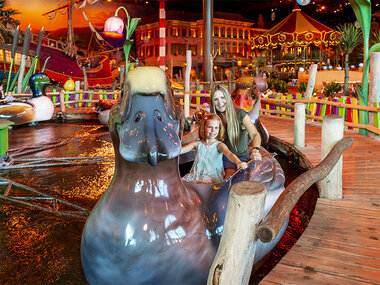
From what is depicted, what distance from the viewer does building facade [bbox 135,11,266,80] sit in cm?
3978

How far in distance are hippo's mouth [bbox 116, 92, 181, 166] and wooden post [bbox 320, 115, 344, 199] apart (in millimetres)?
2102

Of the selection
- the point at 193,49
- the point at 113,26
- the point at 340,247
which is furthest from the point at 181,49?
the point at 340,247

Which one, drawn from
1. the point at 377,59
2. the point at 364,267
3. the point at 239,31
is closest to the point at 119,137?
the point at 364,267

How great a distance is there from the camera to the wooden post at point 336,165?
136 inches

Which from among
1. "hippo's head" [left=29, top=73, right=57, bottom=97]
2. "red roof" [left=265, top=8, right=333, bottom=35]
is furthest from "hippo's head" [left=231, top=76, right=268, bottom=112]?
"red roof" [left=265, top=8, right=333, bottom=35]

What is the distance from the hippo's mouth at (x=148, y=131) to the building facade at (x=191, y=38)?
3686 cm

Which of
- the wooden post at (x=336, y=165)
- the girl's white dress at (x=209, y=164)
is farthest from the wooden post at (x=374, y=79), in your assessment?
the girl's white dress at (x=209, y=164)

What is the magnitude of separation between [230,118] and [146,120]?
1.71 m

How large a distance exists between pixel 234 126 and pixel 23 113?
26.4ft

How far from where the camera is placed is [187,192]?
2.15m

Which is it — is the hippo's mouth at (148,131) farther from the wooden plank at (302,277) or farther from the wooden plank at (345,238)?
the wooden plank at (345,238)

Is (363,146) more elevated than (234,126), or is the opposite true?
(234,126)

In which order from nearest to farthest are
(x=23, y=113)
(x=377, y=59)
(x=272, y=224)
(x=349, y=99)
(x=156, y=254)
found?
(x=272, y=224), (x=156, y=254), (x=377, y=59), (x=349, y=99), (x=23, y=113)

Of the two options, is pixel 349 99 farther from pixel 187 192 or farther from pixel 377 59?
pixel 187 192
